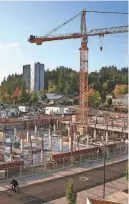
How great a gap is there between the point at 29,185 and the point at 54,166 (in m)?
5.51

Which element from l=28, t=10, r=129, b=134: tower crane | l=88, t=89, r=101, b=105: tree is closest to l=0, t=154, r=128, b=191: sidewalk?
l=28, t=10, r=129, b=134: tower crane

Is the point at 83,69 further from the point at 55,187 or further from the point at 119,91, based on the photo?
the point at 119,91

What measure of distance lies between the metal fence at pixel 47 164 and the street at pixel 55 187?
249 centimetres

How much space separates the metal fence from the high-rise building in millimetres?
146487

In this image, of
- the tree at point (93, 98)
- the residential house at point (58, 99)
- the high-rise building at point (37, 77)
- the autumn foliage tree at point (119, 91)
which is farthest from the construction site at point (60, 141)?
the high-rise building at point (37, 77)

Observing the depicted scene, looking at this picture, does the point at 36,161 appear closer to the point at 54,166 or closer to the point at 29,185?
the point at 54,166

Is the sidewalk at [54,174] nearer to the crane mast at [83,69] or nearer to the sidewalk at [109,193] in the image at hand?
the sidewalk at [109,193]

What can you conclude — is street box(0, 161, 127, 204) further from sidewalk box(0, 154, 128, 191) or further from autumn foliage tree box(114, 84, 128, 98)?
autumn foliage tree box(114, 84, 128, 98)

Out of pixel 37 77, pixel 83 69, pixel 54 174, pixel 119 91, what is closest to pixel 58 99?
pixel 119 91

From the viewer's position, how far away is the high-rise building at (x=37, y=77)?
181750mm

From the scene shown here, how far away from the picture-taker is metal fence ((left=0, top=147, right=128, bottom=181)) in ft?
86.4

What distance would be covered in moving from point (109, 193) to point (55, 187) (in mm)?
4228

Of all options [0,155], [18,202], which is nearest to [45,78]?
[0,155]

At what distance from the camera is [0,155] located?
32.4 metres
